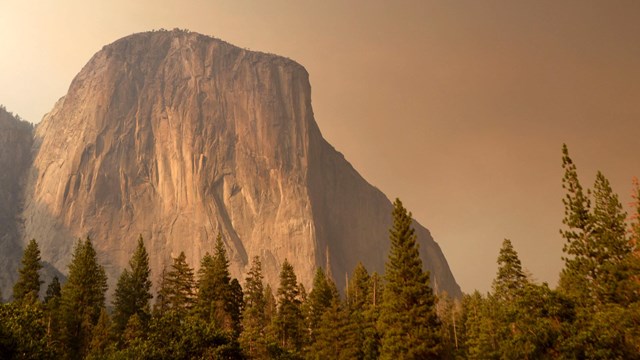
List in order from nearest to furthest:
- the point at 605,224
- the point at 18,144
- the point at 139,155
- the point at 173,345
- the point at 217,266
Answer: the point at 173,345
the point at 605,224
the point at 217,266
the point at 139,155
the point at 18,144

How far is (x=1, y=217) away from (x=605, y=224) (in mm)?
166288

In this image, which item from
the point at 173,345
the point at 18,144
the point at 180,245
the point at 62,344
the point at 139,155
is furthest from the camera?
the point at 18,144

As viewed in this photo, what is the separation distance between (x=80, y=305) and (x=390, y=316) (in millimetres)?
33395

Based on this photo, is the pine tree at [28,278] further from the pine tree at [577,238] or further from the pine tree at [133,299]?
the pine tree at [577,238]

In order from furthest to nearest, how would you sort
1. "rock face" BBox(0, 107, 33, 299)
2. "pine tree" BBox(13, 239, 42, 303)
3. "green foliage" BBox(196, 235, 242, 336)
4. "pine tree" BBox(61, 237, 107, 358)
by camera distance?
1. "rock face" BBox(0, 107, 33, 299)
2. "pine tree" BBox(13, 239, 42, 303)
3. "green foliage" BBox(196, 235, 242, 336)
4. "pine tree" BBox(61, 237, 107, 358)

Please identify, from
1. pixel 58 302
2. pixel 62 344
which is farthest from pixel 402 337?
pixel 58 302

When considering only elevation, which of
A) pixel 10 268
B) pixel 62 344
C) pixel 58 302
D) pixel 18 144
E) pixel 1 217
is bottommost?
pixel 62 344

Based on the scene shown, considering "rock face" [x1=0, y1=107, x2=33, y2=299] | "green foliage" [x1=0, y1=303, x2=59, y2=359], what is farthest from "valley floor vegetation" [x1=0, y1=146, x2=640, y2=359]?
"rock face" [x1=0, y1=107, x2=33, y2=299]

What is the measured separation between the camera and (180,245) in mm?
152625

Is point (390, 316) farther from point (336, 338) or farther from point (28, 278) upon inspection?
point (28, 278)

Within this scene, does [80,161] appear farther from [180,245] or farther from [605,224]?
[605,224]

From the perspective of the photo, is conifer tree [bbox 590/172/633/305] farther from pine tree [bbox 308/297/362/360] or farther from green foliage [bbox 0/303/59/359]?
green foliage [bbox 0/303/59/359]

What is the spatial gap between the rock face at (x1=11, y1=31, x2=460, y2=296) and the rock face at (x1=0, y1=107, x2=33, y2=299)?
356 centimetres

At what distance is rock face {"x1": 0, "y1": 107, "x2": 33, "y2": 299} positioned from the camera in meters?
142
